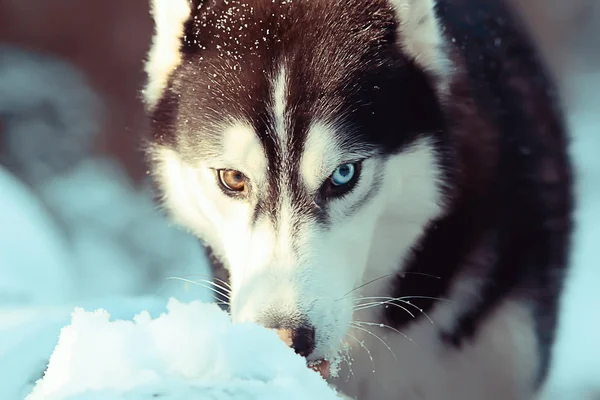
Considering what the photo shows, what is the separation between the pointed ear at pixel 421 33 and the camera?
0.84 metres

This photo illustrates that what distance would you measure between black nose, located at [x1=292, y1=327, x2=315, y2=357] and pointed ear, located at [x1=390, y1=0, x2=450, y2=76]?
1.24 feet

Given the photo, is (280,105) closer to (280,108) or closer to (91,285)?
(280,108)

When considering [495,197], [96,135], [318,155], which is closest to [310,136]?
[318,155]

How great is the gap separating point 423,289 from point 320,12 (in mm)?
402

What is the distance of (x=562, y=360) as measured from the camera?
1.31m

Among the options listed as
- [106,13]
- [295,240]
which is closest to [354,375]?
[295,240]

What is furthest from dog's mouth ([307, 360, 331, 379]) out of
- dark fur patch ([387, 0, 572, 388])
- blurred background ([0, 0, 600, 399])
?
blurred background ([0, 0, 600, 399])

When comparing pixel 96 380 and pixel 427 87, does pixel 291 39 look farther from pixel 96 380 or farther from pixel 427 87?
pixel 96 380

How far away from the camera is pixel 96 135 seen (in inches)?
76.5

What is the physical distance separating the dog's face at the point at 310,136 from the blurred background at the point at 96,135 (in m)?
0.61

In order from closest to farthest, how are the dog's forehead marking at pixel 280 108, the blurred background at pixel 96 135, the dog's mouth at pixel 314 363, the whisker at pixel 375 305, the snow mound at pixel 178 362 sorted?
the snow mound at pixel 178 362
the dog's mouth at pixel 314 363
the dog's forehead marking at pixel 280 108
the whisker at pixel 375 305
the blurred background at pixel 96 135

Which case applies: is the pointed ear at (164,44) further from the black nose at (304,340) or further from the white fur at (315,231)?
the black nose at (304,340)

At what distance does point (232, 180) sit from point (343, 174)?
0.44 feet

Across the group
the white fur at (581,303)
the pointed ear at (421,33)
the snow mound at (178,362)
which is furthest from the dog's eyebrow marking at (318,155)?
the white fur at (581,303)
